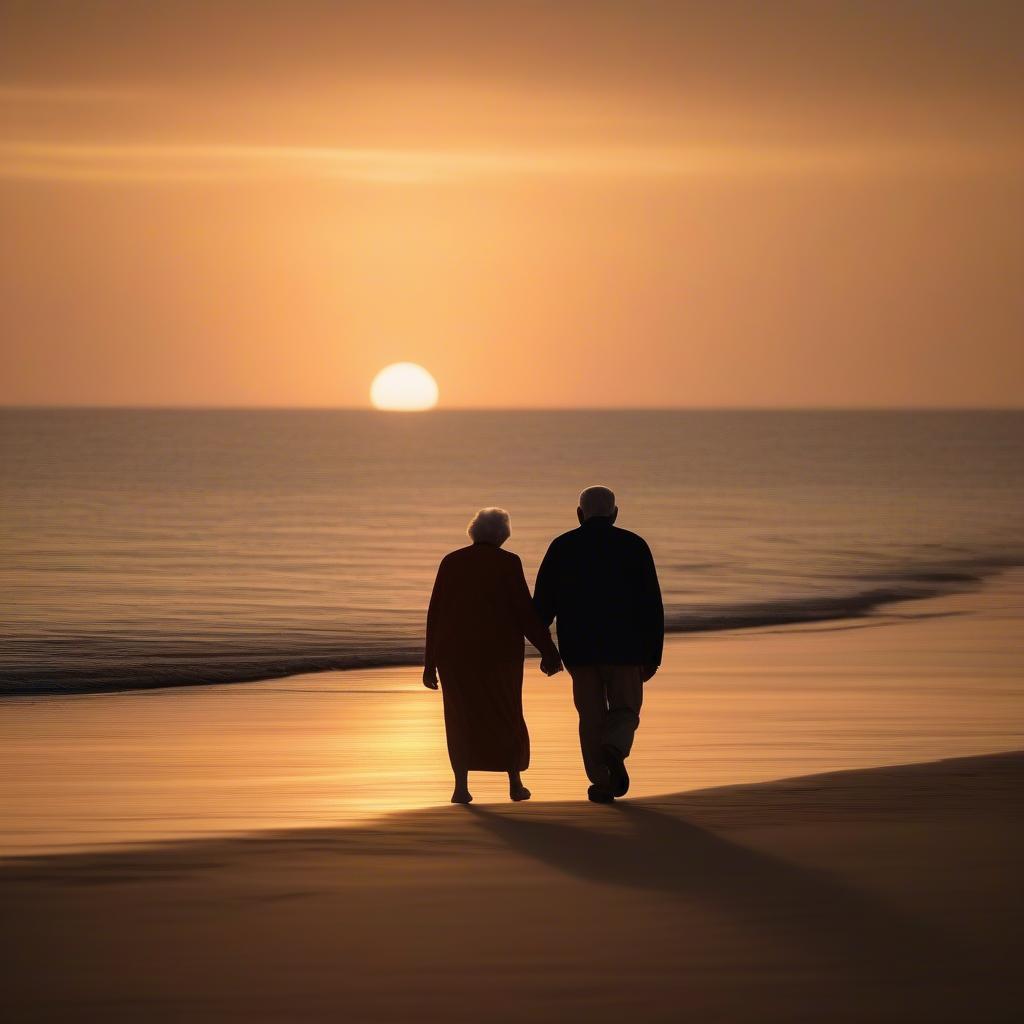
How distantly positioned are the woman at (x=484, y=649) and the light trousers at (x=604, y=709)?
0.21 m

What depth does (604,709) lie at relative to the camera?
947cm

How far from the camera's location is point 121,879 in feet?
23.9

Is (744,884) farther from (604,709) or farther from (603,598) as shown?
(603,598)

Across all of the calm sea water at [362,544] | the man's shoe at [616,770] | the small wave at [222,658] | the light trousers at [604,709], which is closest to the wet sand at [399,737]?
the small wave at [222,658]

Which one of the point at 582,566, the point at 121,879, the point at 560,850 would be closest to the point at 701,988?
the point at 560,850

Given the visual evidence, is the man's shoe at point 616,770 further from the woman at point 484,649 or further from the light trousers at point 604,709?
the woman at point 484,649

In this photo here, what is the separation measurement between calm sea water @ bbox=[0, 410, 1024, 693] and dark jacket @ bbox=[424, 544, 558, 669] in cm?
866

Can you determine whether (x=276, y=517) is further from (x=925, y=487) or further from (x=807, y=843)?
(x=807, y=843)

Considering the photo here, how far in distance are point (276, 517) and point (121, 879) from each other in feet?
159

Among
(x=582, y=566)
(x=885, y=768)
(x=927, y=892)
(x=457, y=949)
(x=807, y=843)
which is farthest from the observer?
(x=885, y=768)

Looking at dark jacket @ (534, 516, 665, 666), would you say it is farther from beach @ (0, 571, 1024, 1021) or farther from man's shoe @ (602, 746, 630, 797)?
beach @ (0, 571, 1024, 1021)

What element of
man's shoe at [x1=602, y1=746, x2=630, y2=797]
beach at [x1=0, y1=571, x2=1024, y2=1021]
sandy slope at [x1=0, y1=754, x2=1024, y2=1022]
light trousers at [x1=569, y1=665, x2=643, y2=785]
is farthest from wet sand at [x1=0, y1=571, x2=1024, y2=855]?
sandy slope at [x1=0, y1=754, x2=1024, y2=1022]

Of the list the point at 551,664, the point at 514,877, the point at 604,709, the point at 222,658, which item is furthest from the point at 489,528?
the point at 222,658

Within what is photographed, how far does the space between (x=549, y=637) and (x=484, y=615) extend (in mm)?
406
